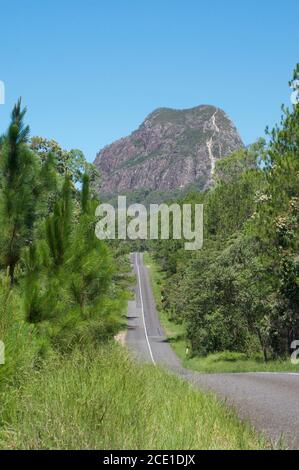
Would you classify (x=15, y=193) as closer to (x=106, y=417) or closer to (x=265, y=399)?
(x=106, y=417)

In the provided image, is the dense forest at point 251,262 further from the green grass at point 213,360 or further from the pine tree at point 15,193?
the pine tree at point 15,193

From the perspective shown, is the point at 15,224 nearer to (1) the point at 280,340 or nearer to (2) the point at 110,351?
(2) the point at 110,351

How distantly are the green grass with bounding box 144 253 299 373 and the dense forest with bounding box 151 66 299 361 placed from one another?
1.37 meters

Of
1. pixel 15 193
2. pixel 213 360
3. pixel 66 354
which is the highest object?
pixel 15 193

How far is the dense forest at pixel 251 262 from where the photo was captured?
27062 millimetres

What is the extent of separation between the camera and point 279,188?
27.0 m

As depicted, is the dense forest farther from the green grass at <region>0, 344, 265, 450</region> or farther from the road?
the green grass at <region>0, 344, 265, 450</region>

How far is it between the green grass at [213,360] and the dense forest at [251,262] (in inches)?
53.9

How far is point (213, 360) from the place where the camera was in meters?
42.7

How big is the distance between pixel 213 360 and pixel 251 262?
7559 mm

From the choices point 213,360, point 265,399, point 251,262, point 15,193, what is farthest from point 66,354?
point 213,360

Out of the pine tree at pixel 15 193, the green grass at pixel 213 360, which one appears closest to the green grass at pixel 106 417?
the pine tree at pixel 15 193
